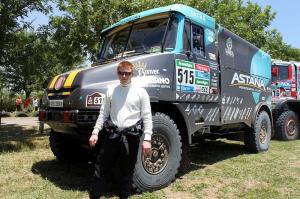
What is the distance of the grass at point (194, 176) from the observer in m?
5.71

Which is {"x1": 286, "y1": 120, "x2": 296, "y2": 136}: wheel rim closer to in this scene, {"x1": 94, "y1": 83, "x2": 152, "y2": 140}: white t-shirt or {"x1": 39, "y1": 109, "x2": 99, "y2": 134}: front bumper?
{"x1": 39, "y1": 109, "x2": 99, "y2": 134}: front bumper

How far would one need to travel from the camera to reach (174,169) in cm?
611

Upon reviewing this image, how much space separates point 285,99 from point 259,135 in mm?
3274

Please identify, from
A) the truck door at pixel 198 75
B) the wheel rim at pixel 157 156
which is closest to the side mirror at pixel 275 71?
the truck door at pixel 198 75

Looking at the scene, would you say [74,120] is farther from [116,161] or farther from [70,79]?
[116,161]

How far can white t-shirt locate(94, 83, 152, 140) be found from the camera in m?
4.49

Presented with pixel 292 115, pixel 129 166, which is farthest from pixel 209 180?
pixel 292 115

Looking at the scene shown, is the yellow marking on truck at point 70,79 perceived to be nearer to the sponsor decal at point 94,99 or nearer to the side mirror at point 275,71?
the sponsor decal at point 94,99

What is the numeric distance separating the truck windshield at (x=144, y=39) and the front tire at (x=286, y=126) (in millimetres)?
6940

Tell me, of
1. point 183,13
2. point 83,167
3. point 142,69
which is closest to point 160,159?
point 142,69

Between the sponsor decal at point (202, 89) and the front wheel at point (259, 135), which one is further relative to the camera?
the front wheel at point (259, 135)

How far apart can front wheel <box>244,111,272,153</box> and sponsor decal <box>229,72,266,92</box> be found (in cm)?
→ 65

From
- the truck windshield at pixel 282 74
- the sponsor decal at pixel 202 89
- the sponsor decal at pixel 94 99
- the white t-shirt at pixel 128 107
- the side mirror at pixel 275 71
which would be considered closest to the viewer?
the white t-shirt at pixel 128 107

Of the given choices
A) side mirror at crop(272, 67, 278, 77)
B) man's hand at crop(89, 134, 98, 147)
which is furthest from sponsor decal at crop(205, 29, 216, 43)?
side mirror at crop(272, 67, 278, 77)
